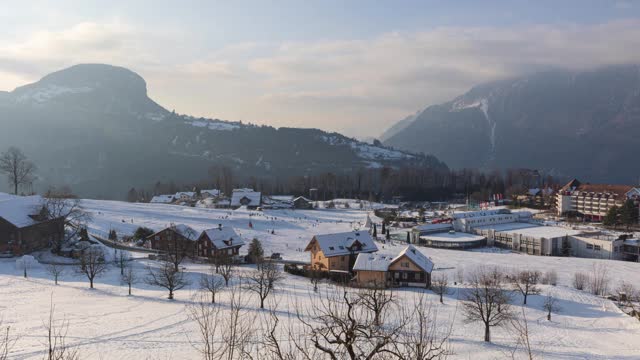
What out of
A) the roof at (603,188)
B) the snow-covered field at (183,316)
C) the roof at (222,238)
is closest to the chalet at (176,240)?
the roof at (222,238)

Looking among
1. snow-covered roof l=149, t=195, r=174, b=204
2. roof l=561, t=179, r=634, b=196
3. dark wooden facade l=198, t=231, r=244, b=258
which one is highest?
roof l=561, t=179, r=634, b=196

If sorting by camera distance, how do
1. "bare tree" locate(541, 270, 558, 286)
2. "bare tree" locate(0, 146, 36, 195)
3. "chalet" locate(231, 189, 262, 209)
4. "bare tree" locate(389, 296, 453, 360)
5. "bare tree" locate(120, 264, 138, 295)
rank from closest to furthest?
"bare tree" locate(389, 296, 453, 360), "bare tree" locate(120, 264, 138, 295), "bare tree" locate(541, 270, 558, 286), "bare tree" locate(0, 146, 36, 195), "chalet" locate(231, 189, 262, 209)

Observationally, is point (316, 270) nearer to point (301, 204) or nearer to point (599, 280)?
point (599, 280)

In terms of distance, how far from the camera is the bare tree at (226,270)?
107ft

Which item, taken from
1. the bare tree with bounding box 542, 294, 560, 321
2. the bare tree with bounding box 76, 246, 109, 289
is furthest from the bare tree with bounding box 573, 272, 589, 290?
the bare tree with bounding box 76, 246, 109, 289

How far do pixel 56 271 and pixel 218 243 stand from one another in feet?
46.9

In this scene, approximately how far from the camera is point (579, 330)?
83.8ft

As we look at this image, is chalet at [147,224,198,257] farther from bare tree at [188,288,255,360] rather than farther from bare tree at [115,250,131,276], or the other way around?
bare tree at [188,288,255,360]

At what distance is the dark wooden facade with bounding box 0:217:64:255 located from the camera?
39.8 m

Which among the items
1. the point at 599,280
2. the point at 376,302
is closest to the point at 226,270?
the point at 376,302

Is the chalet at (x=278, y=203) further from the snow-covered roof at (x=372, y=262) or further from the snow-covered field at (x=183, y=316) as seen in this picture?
the snow-covered roof at (x=372, y=262)

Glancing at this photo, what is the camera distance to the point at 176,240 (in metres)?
44.8

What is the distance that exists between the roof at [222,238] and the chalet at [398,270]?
45.7 ft

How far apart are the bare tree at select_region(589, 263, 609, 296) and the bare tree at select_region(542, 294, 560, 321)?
A: 593 centimetres
